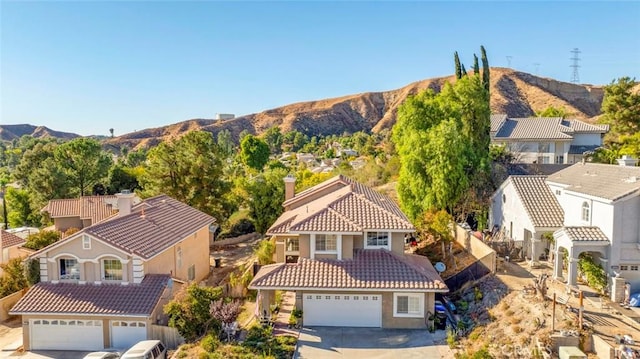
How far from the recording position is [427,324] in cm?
2080

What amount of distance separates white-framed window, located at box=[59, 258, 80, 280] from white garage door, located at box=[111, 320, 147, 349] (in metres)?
3.80

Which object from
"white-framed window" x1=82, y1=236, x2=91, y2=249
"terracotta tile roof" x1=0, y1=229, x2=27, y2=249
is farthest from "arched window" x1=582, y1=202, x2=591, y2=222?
"terracotta tile roof" x1=0, y1=229, x2=27, y2=249

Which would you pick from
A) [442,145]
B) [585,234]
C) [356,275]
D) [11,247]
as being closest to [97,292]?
[356,275]

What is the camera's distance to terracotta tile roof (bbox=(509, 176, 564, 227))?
2609 cm

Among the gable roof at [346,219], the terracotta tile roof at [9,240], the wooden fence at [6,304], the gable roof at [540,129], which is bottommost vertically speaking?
the wooden fence at [6,304]

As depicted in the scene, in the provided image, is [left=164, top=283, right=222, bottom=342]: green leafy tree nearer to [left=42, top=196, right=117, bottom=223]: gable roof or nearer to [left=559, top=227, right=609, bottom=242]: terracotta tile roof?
[left=559, top=227, right=609, bottom=242]: terracotta tile roof

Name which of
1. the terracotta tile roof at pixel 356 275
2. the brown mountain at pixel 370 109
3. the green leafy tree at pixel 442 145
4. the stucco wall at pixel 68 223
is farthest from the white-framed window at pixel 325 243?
the brown mountain at pixel 370 109

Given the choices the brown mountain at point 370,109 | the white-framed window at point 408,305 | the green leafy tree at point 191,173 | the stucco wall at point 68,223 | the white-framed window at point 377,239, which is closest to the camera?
the white-framed window at point 408,305

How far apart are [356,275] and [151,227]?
13.2 metres

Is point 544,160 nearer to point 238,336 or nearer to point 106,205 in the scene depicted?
point 238,336

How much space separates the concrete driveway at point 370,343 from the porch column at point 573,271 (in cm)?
739

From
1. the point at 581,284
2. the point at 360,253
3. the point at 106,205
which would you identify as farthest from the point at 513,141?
the point at 106,205

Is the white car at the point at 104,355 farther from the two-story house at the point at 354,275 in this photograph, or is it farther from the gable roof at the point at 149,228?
the two-story house at the point at 354,275

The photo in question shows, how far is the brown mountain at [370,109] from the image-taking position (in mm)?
136875
